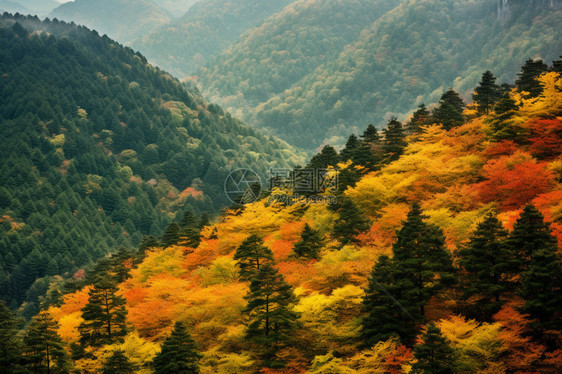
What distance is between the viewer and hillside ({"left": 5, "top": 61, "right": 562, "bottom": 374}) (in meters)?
29.5

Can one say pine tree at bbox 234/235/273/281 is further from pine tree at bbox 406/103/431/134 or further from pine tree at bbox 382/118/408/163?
pine tree at bbox 406/103/431/134

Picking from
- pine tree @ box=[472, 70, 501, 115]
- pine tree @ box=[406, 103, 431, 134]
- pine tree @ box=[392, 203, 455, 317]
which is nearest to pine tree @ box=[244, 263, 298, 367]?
pine tree @ box=[392, 203, 455, 317]

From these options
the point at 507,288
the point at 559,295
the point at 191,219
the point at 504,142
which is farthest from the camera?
the point at 191,219

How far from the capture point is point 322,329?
36.2 m

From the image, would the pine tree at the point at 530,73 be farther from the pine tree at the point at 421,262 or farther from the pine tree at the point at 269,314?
the pine tree at the point at 269,314

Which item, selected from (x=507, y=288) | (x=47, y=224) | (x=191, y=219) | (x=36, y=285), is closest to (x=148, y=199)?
(x=47, y=224)

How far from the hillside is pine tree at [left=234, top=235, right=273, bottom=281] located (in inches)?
6.3

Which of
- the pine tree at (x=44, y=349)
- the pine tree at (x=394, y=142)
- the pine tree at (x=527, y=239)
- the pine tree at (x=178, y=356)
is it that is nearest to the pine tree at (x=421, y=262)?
the pine tree at (x=527, y=239)

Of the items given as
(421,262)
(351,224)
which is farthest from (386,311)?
(351,224)

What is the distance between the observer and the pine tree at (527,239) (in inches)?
1225

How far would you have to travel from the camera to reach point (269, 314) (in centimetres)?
3694

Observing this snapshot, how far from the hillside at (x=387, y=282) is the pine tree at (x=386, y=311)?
12cm

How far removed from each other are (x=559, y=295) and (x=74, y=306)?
2139 inches

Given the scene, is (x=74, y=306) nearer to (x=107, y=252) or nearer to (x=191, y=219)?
(x=191, y=219)
